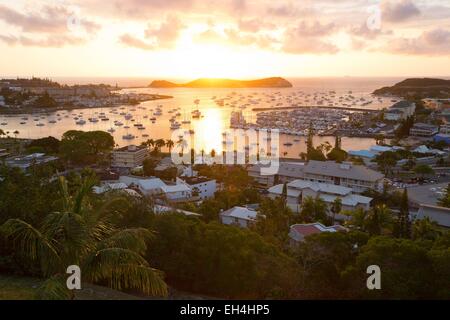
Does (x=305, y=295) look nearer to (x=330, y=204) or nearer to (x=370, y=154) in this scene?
(x=330, y=204)

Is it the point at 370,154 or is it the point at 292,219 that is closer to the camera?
the point at 292,219

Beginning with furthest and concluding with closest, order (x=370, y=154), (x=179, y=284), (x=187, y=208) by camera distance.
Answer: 1. (x=370, y=154)
2. (x=187, y=208)
3. (x=179, y=284)

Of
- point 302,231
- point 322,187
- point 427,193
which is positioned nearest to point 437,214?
point 322,187

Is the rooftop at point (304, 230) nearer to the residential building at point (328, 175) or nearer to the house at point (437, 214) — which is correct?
the house at point (437, 214)

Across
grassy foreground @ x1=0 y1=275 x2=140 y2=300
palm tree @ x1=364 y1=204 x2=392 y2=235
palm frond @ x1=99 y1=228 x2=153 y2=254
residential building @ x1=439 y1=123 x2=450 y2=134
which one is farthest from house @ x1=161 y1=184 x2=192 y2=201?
residential building @ x1=439 y1=123 x2=450 y2=134
